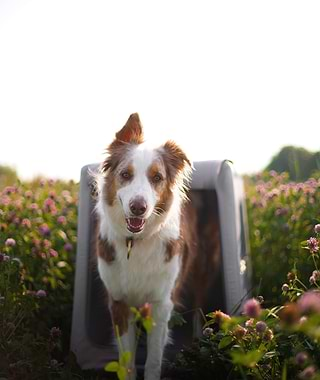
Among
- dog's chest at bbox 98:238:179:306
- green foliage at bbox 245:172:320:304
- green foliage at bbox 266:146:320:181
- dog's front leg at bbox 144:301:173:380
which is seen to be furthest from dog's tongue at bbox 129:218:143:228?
green foliage at bbox 266:146:320:181

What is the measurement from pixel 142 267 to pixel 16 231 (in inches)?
50.6

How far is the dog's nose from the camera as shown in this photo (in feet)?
11.0

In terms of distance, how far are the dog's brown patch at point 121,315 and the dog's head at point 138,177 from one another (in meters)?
0.60

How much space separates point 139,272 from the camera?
3916mm

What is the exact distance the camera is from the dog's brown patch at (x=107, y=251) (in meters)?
3.95

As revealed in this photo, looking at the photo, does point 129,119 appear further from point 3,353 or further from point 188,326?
point 188,326

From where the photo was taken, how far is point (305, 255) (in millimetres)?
4902

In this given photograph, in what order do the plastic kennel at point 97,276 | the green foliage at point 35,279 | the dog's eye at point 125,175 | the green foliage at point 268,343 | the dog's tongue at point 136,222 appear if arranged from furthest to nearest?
the plastic kennel at point 97,276 → the dog's eye at point 125,175 → the dog's tongue at point 136,222 → the green foliage at point 35,279 → the green foliage at point 268,343

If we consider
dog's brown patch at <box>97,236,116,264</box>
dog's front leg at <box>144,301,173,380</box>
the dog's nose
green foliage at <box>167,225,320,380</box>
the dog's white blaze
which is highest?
the dog's white blaze

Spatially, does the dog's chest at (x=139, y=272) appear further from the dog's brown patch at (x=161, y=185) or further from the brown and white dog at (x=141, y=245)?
the dog's brown patch at (x=161, y=185)

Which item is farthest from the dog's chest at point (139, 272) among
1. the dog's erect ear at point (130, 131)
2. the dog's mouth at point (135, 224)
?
the dog's erect ear at point (130, 131)

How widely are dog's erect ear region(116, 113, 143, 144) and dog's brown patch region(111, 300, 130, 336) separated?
49.6 inches

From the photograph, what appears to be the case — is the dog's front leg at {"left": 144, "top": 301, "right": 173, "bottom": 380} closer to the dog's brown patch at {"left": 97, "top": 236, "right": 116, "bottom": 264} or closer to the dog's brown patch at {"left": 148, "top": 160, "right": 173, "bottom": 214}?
the dog's brown patch at {"left": 97, "top": 236, "right": 116, "bottom": 264}

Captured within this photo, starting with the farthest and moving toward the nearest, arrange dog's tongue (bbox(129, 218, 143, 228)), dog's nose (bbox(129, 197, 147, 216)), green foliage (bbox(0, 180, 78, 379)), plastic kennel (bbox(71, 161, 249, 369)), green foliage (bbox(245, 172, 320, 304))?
1. green foliage (bbox(245, 172, 320, 304))
2. plastic kennel (bbox(71, 161, 249, 369))
3. dog's tongue (bbox(129, 218, 143, 228))
4. dog's nose (bbox(129, 197, 147, 216))
5. green foliage (bbox(0, 180, 78, 379))
